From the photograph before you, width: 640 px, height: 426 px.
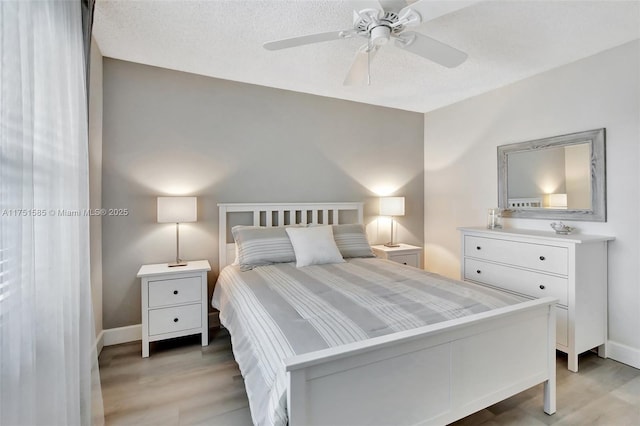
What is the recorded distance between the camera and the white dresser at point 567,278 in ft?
7.70

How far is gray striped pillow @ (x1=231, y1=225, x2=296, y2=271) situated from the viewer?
2.74 metres

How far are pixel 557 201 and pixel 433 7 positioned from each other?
7.49 feet

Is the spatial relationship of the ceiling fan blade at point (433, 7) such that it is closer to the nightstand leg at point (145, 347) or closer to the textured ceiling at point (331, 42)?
the textured ceiling at point (331, 42)

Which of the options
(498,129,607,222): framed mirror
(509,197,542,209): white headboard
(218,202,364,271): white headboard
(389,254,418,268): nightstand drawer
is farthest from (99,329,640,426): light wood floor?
(389,254,418,268): nightstand drawer

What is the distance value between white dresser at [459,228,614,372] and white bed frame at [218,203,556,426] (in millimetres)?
762

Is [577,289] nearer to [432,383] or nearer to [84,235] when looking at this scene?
[432,383]

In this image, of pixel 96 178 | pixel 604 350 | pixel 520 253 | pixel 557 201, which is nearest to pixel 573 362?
pixel 604 350

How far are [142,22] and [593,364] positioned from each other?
4.20 metres

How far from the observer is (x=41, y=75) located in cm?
119

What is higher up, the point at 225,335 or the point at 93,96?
the point at 93,96

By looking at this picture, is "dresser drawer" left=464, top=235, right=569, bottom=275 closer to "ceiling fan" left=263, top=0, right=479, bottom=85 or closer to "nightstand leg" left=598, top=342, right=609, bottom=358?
"nightstand leg" left=598, top=342, right=609, bottom=358

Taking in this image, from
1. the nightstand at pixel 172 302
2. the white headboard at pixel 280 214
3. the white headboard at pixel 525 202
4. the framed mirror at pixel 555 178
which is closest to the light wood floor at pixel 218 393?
the nightstand at pixel 172 302

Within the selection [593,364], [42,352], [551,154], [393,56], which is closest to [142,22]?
[393,56]

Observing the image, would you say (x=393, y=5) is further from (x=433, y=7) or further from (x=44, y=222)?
(x=44, y=222)
